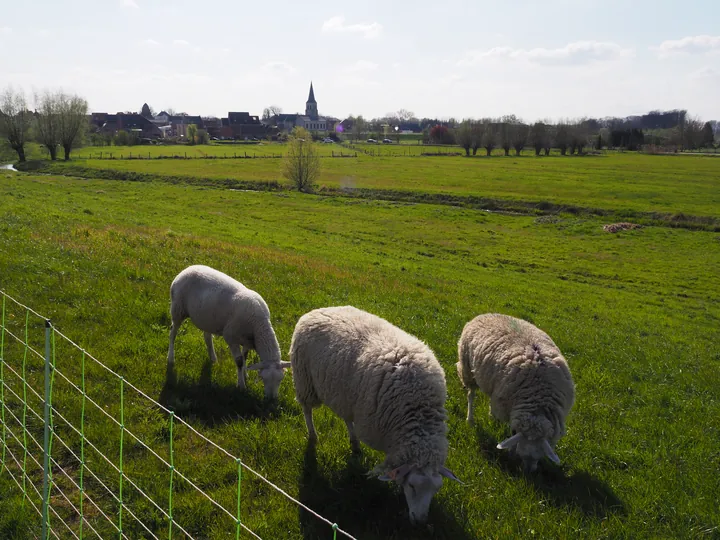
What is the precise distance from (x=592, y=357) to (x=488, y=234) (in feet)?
84.0

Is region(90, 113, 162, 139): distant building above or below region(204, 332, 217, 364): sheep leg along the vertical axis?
above

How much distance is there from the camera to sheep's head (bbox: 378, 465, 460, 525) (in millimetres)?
4734

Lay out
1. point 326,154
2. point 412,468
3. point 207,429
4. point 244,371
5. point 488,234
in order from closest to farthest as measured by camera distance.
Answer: point 412,468 < point 207,429 < point 244,371 < point 488,234 < point 326,154

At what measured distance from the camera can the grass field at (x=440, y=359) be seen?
5.06 m

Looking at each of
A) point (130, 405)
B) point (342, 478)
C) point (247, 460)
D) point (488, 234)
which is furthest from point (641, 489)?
point (488, 234)

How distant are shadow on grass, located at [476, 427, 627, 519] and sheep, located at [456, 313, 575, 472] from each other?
0.62ft

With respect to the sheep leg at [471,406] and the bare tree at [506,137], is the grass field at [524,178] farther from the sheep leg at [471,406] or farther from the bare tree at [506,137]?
the sheep leg at [471,406]

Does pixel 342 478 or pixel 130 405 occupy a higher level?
pixel 130 405

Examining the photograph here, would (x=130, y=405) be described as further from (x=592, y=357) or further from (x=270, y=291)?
(x=592, y=357)

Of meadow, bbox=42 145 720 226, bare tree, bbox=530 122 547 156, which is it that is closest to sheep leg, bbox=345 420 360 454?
meadow, bbox=42 145 720 226

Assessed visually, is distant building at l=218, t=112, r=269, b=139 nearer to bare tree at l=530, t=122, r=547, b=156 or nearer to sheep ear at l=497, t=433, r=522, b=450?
bare tree at l=530, t=122, r=547, b=156

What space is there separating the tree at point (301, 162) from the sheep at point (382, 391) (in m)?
48.7

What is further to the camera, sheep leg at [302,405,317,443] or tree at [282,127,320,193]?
tree at [282,127,320,193]

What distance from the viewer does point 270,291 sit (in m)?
12.0
